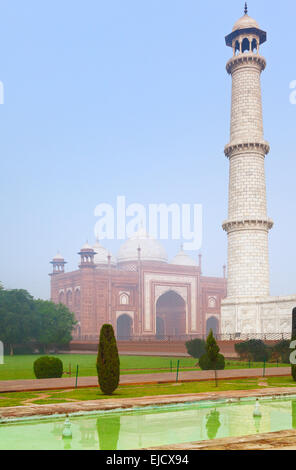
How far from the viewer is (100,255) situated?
212ft

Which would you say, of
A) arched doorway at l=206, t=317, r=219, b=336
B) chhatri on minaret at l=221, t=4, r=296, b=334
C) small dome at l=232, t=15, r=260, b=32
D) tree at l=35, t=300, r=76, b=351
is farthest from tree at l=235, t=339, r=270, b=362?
arched doorway at l=206, t=317, r=219, b=336

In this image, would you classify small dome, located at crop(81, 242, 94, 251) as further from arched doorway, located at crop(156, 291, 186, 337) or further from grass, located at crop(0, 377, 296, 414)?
grass, located at crop(0, 377, 296, 414)

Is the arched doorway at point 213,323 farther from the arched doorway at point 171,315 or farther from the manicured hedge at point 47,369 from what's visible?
the manicured hedge at point 47,369

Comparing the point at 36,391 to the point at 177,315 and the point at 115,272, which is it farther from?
the point at 177,315

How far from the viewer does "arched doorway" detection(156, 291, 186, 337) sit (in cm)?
6038

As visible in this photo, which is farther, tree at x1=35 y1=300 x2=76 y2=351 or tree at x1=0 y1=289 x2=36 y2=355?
tree at x1=35 y1=300 x2=76 y2=351

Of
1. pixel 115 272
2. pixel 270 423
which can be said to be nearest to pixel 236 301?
pixel 115 272

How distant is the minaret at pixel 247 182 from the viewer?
1400 inches

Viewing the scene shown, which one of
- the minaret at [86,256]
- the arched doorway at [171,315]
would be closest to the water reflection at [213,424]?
the minaret at [86,256]

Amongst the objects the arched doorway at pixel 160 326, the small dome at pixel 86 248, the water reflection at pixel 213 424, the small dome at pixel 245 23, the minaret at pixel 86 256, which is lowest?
the arched doorway at pixel 160 326

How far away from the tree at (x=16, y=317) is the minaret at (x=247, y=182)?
14.1m

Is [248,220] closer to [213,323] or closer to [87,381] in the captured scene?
[87,381]

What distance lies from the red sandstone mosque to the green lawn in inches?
1411

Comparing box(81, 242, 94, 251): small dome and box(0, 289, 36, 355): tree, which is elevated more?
box(81, 242, 94, 251): small dome
